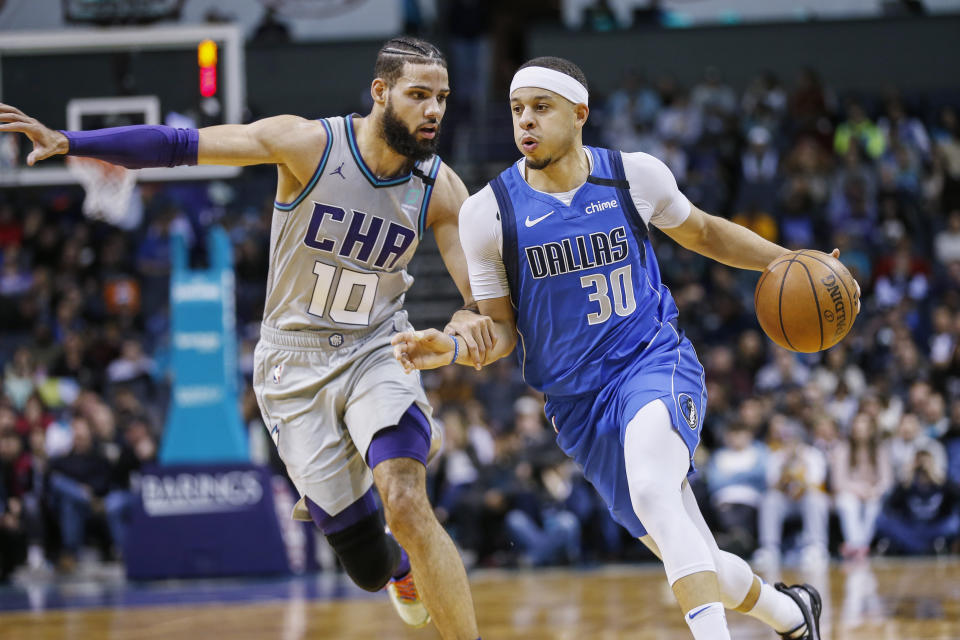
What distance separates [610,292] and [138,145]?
184cm

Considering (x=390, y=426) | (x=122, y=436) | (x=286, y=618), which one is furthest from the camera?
(x=122, y=436)

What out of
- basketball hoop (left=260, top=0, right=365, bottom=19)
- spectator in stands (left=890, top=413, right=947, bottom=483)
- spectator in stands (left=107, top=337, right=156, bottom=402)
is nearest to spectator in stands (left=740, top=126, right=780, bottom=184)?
spectator in stands (left=890, top=413, right=947, bottom=483)

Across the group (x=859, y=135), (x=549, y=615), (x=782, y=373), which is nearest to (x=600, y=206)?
(x=549, y=615)

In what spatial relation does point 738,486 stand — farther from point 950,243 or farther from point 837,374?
point 950,243

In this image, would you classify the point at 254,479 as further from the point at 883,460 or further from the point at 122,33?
the point at 883,460

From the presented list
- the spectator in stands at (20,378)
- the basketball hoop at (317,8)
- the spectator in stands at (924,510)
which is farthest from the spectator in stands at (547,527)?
the basketball hoop at (317,8)

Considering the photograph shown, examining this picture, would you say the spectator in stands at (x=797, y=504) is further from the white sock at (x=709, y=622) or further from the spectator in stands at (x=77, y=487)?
the white sock at (x=709, y=622)

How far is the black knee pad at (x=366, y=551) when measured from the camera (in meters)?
5.15

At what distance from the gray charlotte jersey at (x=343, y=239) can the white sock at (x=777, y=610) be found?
1.94m

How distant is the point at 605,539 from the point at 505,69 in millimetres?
10533

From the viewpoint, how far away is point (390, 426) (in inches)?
187

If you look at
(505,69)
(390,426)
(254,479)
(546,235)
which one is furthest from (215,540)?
(505,69)

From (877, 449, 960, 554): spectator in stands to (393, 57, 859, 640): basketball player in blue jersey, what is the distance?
6.90 metres

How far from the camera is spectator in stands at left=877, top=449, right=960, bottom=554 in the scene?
35.9ft
